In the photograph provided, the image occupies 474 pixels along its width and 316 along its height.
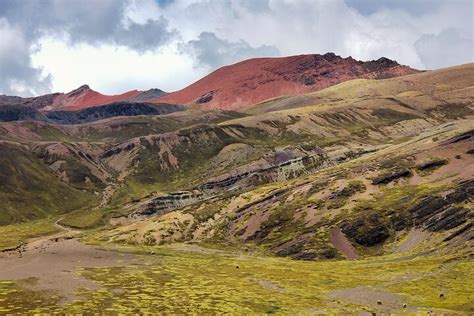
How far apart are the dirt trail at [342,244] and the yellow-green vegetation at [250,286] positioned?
17448mm

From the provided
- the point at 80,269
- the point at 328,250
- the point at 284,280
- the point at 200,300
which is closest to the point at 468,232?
the point at 328,250

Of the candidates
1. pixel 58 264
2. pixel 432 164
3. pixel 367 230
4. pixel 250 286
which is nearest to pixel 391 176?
pixel 432 164

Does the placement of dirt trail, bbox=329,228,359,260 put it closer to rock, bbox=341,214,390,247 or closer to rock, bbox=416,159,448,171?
rock, bbox=341,214,390,247

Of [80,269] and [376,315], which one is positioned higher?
[80,269]

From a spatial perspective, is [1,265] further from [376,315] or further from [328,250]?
[328,250]

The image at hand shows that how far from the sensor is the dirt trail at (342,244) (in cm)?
14725

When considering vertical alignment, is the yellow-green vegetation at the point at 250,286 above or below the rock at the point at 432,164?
below

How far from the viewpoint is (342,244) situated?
153 metres

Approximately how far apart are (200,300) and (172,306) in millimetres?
6172

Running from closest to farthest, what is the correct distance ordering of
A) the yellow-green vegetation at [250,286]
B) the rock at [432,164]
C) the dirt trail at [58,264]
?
the yellow-green vegetation at [250,286], the dirt trail at [58,264], the rock at [432,164]

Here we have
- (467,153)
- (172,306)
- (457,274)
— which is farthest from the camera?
(467,153)

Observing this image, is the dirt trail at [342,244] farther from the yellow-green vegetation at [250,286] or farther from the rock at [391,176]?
the rock at [391,176]

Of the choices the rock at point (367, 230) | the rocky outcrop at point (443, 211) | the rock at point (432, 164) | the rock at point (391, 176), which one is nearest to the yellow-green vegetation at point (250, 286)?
the rocky outcrop at point (443, 211)

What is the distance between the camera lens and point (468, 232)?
13012 centimetres
